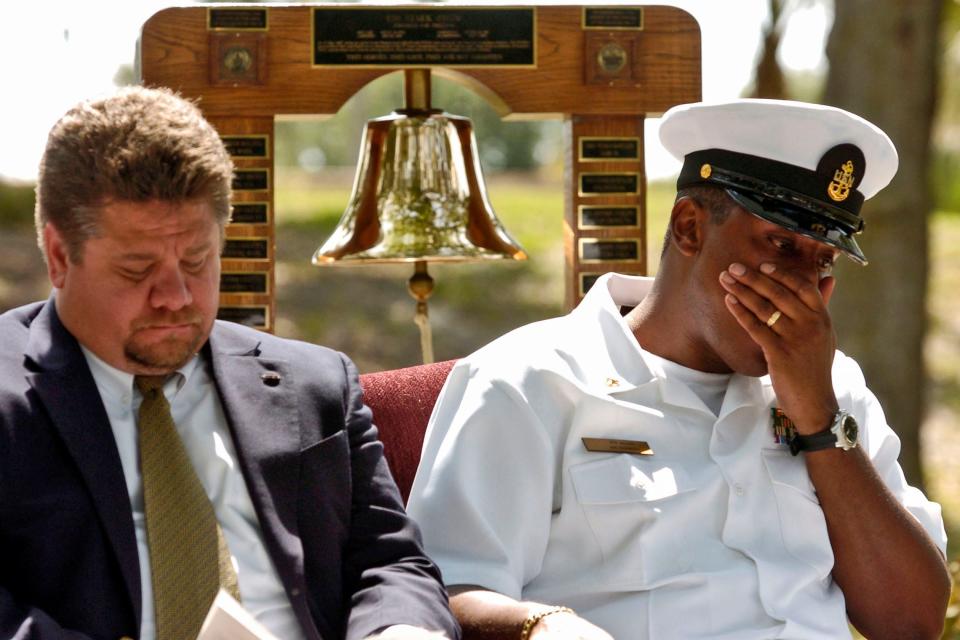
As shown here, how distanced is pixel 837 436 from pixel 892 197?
13.4 feet

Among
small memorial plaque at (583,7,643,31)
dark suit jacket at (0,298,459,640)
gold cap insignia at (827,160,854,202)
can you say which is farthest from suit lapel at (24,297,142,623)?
small memorial plaque at (583,7,643,31)

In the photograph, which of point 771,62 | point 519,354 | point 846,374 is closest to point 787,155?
point 846,374

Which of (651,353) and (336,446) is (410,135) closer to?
(651,353)

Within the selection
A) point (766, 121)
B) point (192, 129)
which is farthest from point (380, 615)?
point (766, 121)

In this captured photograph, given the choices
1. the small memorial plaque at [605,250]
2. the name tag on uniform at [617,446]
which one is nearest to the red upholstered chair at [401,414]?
the name tag on uniform at [617,446]

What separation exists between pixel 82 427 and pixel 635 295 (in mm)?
1396

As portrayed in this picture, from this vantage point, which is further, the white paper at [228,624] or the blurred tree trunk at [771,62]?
the blurred tree trunk at [771,62]

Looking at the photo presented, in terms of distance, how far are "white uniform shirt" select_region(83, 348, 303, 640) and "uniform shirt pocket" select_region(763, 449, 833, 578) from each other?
1.08 m

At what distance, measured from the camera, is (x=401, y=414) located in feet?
10.9

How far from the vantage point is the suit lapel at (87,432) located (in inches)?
97.7

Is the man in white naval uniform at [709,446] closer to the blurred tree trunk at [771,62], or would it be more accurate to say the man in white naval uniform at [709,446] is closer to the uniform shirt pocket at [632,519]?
the uniform shirt pocket at [632,519]

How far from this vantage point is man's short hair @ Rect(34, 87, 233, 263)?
251 cm

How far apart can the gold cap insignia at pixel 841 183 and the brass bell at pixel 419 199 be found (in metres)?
1.04

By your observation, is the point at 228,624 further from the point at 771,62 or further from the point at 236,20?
the point at 771,62
